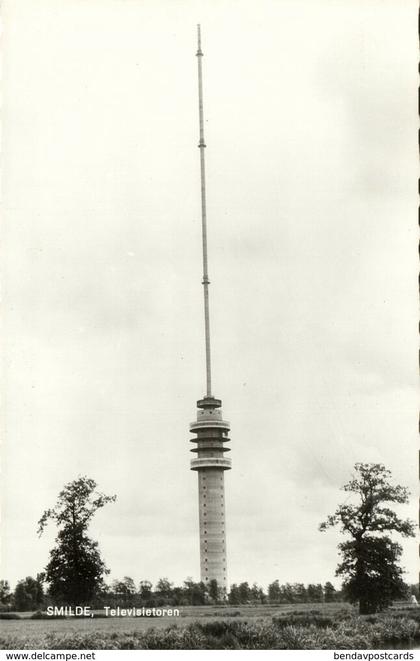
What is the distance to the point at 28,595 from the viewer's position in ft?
290

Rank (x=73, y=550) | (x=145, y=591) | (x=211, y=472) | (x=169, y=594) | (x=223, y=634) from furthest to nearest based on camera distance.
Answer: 1. (x=211, y=472)
2. (x=169, y=594)
3. (x=145, y=591)
4. (x=73, y=550)
5. (x=223, y=634)

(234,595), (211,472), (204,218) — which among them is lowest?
(234,595)

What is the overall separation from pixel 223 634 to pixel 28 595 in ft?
107

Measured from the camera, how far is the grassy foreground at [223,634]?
2239 inches

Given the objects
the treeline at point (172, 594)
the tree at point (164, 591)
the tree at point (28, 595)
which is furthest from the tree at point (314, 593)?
the tree at point (28, 595)

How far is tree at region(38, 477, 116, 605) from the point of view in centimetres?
7981

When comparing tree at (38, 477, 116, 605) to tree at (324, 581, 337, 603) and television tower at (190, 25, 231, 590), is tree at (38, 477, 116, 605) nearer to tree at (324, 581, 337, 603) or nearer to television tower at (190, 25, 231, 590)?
tree at (324, 581, 337, 603)

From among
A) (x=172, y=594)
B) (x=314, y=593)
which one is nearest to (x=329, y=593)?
(x=314, y=593)

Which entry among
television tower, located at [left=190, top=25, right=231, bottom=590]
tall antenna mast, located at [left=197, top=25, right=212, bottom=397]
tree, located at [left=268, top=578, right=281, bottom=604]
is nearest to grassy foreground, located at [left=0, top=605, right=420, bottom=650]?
tree, located at [left=268, top=578, right=281, bottom=604]

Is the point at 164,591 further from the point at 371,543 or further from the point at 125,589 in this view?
the point at 371,543

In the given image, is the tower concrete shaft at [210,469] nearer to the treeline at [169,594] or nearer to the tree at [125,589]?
the treeline at [169,594]

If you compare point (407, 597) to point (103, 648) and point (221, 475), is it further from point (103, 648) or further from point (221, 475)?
point (221, 475)

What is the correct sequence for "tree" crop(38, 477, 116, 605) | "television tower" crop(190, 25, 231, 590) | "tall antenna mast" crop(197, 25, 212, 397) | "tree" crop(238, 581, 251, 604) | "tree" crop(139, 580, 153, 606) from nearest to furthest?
1. "tree" crop(38, 477, 116, 605)
2. "tree" crop(139, 580, 153, 606)
3. "tall antenna mast" crop(197, 25, 212, 397)
4. "tree" crop(238, 581, 251, 604)
5. "television tower" crop(190, 25, 231, 590)

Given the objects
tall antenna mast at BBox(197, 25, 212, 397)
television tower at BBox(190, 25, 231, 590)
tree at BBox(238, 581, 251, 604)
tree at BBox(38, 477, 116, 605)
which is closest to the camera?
tree at BBox(38, 477, 116, 605)
